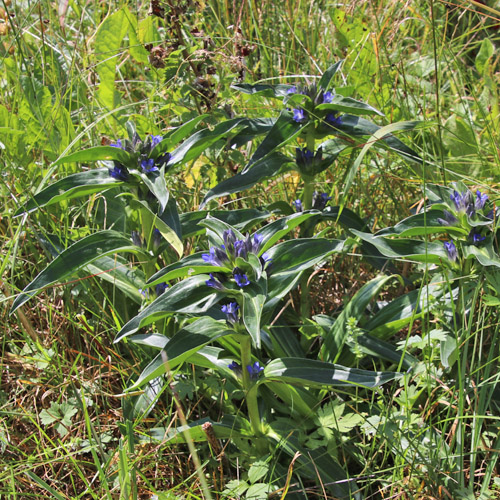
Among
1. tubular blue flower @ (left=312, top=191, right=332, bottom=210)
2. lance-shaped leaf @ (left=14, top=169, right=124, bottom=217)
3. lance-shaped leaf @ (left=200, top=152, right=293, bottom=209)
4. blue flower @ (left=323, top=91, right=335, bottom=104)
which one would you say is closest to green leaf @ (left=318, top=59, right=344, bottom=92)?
blue flower @ (left=323, top=91, right=335, bottom=104)

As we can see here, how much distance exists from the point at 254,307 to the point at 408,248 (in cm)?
67

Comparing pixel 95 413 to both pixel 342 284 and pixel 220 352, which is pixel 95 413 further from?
pixel 342 284

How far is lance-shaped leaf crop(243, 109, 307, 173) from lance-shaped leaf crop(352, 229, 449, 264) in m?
0.37

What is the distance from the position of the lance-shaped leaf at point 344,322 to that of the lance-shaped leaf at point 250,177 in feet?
1.54

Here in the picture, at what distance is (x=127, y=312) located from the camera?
2.01 metres

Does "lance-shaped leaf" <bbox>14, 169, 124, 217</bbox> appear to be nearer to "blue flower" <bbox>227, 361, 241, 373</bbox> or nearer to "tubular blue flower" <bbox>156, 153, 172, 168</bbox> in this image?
"tubular blue flower" <bbox>156, 153, 172, 168</bbox>

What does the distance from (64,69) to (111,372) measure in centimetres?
164

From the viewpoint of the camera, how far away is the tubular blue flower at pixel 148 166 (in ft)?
5.47

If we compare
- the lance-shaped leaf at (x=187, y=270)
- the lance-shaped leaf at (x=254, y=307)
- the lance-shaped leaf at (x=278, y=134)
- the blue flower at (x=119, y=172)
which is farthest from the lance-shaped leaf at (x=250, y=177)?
the lance-shaped leaf at (x=254, y=307)

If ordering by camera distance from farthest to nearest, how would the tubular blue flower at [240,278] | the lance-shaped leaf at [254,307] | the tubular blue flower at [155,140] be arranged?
the tubular blue flower at [155,140], the tubular blue flower at [240,278], the lance-shaped leaf at [254,307]

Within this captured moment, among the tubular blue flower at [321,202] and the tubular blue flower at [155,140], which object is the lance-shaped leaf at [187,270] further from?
the tubular blue flower at [321,202]

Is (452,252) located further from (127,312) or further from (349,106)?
(127,312)

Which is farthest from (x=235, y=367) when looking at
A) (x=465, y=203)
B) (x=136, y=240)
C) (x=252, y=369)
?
(x=465, y=203)

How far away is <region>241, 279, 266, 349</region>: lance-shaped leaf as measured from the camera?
48.7 inches
